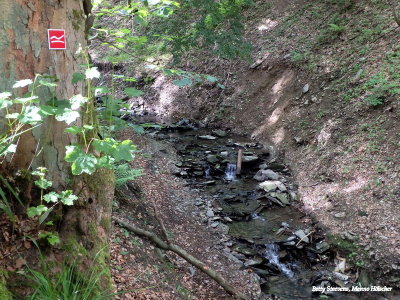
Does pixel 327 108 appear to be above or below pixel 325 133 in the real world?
above

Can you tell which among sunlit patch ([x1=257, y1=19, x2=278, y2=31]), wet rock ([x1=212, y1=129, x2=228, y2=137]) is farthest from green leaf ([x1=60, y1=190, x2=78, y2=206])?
sunlit patch ([x1=257, y1=19, x2=278, y2=31])

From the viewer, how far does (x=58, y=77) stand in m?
2.26

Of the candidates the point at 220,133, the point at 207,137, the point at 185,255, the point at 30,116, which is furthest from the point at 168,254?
the point at 220,133

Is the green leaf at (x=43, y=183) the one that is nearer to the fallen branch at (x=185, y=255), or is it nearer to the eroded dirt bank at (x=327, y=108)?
the fallen branch at (x=185, y=255)

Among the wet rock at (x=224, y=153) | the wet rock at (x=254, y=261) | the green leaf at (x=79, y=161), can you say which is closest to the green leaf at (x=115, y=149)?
the green leaf at (x=79, y=161)

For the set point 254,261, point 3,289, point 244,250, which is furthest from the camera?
point 244,250

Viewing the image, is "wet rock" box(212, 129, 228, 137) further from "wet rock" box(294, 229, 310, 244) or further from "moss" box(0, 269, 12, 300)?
"moss" box(0, 269, 12, 300)

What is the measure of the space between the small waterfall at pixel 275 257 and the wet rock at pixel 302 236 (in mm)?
587

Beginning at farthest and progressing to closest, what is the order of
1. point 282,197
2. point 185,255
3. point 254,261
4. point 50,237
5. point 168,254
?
point 282,197 < point 254,261 < point 168,254 < point 185,255 < point 50,237

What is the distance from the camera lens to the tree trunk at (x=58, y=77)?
2.07 metres

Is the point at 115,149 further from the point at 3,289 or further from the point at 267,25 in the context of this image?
the point at 267,25

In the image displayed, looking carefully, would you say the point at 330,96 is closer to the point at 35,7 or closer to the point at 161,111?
the point at 161,111

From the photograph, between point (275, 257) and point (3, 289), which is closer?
point (3, 289)

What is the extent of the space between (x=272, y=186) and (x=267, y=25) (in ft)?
32.2
